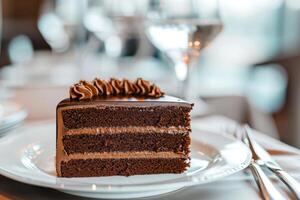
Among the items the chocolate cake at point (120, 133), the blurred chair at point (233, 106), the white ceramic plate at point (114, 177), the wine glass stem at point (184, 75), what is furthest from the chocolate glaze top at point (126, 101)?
the blurred chair at point (233, 106)

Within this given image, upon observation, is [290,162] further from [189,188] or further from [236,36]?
[236,36]

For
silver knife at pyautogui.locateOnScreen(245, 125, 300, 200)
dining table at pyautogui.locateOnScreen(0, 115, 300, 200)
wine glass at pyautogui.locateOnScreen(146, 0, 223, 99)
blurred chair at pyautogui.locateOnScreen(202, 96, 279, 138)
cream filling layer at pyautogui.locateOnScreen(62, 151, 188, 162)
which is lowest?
blurred chair at pyautogui.locateOnScreen(202, 96, 279, 138)

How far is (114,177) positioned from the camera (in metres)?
0.70

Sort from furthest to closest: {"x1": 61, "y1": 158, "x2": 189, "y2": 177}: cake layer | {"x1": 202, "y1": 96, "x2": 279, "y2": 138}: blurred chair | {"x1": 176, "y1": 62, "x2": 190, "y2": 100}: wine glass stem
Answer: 1. {"x1": 202, "y1": 96, "x2": 279, "y2": 138}: blurred chair
2. {"x1": 176, "y1": 62, "x2": 190, "y2": 100}: wine glass stem
3. {"x1": 61, "y1": 158, "x2": 189, "y2": 177}: cake layer

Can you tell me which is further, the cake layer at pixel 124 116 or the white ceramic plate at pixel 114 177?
the cake layer at pixel 124 116

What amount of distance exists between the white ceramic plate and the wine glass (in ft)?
1.23

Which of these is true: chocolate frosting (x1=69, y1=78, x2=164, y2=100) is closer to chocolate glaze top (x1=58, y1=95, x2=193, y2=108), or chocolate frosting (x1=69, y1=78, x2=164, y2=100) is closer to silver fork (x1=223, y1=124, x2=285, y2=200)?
chocolate glaze top (x1=58, y1=95, x2=193, y2=108)

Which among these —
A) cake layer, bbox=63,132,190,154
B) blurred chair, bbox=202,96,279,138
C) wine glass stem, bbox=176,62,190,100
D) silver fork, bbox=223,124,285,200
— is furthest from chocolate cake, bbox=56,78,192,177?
blurred chair, bbox=202,96,279,138

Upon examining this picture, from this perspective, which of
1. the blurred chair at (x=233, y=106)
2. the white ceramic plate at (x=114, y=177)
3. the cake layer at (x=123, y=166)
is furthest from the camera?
the blurred chair at (x=233, y=106)

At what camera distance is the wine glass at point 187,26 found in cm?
124

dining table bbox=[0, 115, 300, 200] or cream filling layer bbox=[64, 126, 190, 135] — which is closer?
dining table bbox=[0, 115, 300, 200]

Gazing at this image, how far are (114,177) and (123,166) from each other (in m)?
0.03

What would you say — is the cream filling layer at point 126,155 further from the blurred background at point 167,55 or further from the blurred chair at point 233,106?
the blurred chair at point 233,106

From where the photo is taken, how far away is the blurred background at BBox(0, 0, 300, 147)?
1319mm
